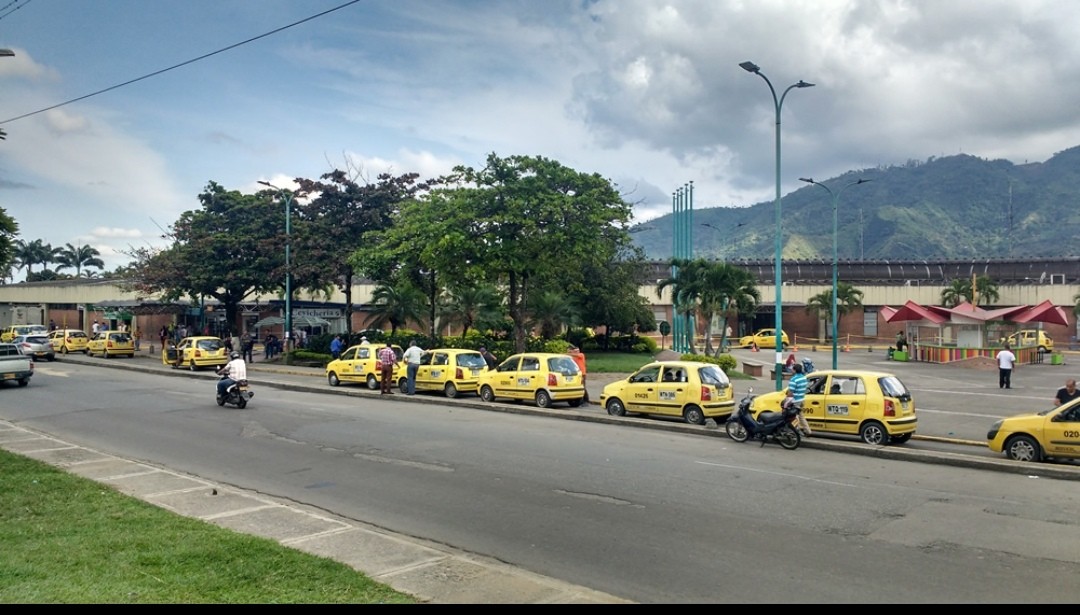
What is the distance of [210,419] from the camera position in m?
19.3

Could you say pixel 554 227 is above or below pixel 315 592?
above

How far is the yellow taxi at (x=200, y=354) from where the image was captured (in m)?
36.2

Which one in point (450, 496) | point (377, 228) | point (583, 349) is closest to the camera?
point (450, 496)

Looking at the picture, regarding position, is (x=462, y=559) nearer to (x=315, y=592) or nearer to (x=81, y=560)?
(x=315, y=592)

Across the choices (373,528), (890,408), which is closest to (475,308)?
(890,408)

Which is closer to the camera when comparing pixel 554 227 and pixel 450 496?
pixel 450 496

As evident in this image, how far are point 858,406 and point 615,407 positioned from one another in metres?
6.20

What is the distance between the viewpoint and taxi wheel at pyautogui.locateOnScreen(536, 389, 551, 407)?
22.2 metres

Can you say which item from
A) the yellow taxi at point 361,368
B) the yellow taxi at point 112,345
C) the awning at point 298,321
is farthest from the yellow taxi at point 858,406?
the yellow taxi at point 112,345

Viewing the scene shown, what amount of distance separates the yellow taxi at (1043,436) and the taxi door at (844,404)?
2.47 metres

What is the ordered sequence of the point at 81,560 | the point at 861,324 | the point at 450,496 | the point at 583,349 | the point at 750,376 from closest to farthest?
the point at 81,560, the point at 450,496, the point at 750,376, the point at 583,349, the point at 861,324

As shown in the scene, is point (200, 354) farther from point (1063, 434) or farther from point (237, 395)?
point (1063, 434)
